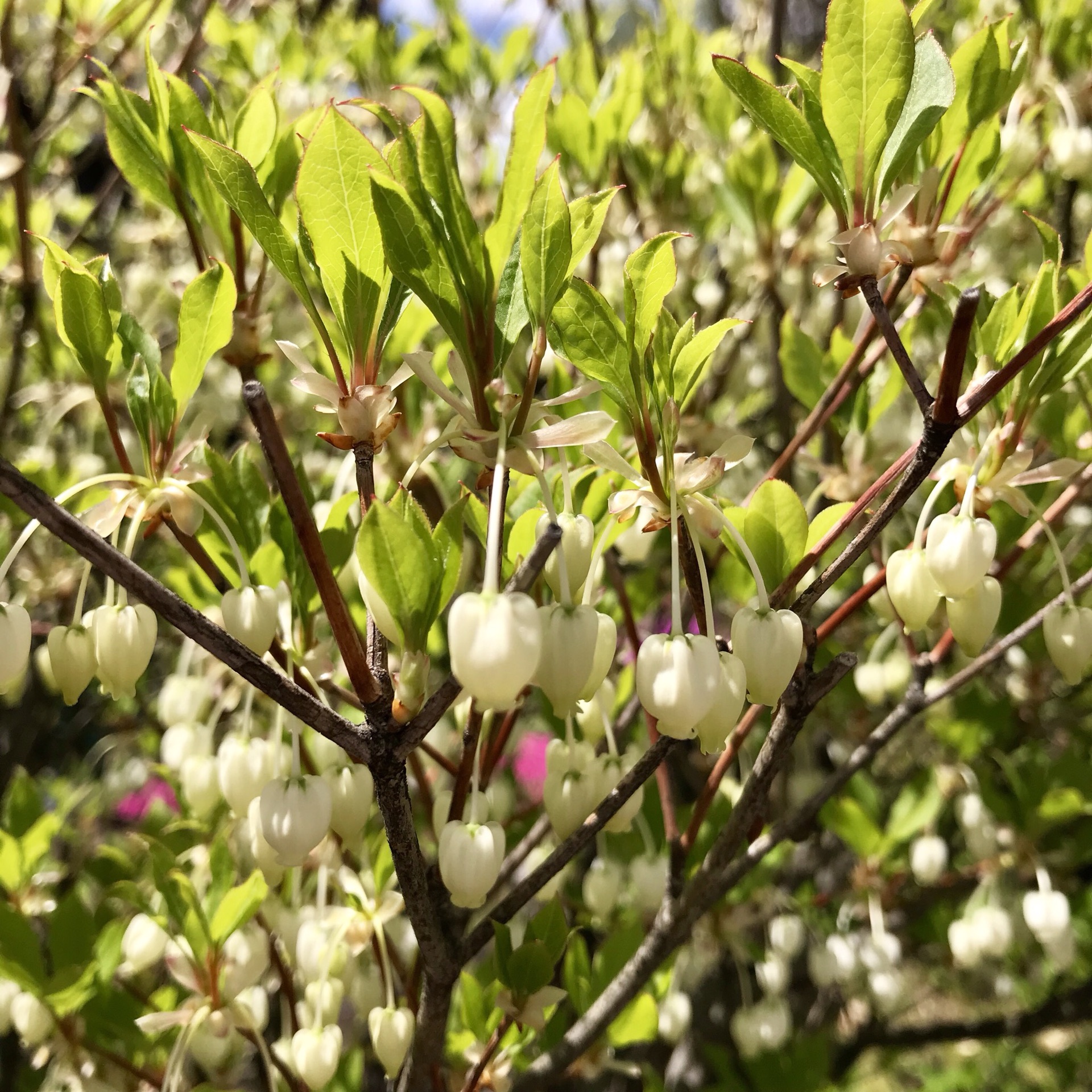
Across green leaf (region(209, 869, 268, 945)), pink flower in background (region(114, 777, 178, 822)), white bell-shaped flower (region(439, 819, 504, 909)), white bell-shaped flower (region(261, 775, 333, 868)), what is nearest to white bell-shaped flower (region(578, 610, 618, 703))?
white bell-shaped flower (region(439, 819, 504, 909))

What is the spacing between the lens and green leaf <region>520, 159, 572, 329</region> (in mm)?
664

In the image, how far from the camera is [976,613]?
91cm

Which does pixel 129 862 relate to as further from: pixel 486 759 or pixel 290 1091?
pixel 486 759

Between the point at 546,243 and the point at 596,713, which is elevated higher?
the point at 546,243

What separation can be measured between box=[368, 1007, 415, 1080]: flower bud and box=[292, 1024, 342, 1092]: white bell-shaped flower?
0.05 m

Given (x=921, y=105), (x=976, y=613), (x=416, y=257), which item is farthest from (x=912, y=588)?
(x=416, y=257)

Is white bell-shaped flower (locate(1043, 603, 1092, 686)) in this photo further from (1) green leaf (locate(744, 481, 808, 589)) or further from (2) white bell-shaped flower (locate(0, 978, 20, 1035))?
(2) white bell-shaped flower (locate(0, 978, 20, 1035))

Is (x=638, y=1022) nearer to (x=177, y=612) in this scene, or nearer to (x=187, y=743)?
(x=187, y=743)

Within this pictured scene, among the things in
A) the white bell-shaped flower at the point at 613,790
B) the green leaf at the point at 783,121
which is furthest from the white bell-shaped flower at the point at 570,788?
the green leaf at the point at 783,121

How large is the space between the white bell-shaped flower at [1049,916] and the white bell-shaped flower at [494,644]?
1291mm

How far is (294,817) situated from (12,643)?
268 mm

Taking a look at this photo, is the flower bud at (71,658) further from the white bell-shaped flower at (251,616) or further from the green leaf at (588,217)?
the green leaf at (588,217)

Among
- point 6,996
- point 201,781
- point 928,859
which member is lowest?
point 928,859

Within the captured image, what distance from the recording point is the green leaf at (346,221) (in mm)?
700
